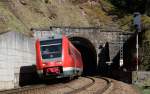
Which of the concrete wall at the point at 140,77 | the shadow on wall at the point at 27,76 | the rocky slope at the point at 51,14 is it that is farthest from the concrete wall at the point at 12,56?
the concrete wall at the point at 140,77

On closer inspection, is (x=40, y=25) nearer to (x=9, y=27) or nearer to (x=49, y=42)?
(x=9, y=27)

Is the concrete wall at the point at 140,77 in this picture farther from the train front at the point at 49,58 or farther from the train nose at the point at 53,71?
the train nose at the point at 53,71

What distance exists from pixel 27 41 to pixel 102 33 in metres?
24.8

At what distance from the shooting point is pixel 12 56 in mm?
30516

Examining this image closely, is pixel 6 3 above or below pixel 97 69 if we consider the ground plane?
above

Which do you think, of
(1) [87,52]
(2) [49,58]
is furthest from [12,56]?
(1) [87,52]

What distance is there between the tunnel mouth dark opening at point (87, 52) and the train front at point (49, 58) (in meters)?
25.6

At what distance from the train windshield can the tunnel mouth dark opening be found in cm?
2549

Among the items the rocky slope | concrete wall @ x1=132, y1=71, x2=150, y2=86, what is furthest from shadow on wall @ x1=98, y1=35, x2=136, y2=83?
concrete wall @ x1=132, y1=71, x2=150, y2=86

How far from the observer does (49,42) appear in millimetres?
31719

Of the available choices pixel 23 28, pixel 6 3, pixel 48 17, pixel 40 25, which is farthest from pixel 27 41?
pixel 48 17

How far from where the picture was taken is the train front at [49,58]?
3067 cm

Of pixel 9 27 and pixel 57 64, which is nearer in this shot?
pixel 57 64

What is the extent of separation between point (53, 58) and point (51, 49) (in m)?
0.74
